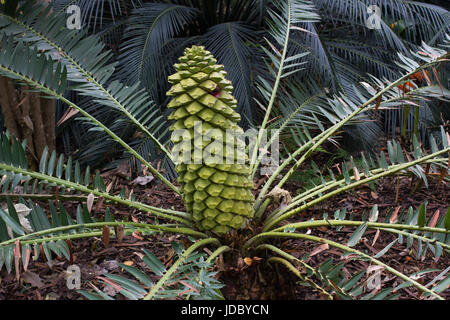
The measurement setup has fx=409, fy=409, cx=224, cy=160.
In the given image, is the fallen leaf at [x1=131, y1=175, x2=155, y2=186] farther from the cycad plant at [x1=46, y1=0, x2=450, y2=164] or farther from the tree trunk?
the tree trunk

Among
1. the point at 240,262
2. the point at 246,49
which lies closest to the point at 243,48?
the point at 246,49

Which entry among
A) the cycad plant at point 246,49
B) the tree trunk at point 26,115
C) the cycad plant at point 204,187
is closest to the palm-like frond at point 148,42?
the cycad plant at point 246,49

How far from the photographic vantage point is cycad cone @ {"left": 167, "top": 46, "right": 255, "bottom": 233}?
1205 mm

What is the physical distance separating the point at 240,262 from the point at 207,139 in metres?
0.37

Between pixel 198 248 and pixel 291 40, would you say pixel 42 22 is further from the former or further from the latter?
pixel 291 40

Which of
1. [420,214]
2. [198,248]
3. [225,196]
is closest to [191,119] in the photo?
[225,196]

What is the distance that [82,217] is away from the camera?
3.58ft

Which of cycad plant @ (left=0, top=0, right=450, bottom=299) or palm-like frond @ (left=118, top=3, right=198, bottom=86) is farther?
palm-like frond @ (left=118, top=3, right=198, bottom=86)

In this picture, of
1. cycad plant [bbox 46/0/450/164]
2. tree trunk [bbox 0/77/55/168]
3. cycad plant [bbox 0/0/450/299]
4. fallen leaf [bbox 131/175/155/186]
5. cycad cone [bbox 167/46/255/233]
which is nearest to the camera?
cycad plant [bbox 0/0/450/299]

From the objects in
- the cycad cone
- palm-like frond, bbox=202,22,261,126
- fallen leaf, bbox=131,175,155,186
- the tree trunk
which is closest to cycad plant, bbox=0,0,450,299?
the cycad cone

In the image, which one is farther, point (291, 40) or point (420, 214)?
point (291, 40)

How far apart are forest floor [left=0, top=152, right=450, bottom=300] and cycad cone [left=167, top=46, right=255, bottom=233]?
179 mm

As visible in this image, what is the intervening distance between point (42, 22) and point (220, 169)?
82 cm

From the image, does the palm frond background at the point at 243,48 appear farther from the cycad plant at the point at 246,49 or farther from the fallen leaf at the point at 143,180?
the fallen leaf at the point at 143,180
